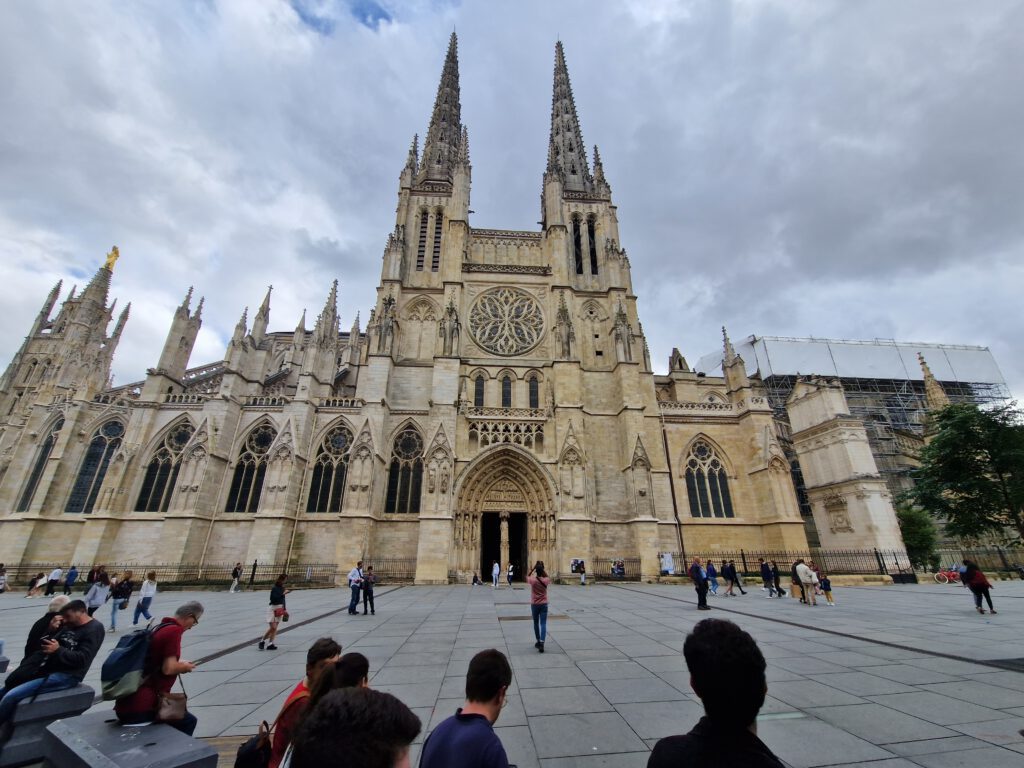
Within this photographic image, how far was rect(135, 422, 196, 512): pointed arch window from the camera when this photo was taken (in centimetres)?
2050

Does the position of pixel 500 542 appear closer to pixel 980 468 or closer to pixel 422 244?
pixel 980 468

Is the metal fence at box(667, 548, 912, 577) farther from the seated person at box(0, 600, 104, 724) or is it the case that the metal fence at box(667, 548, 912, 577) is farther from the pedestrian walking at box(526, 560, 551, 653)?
the seated person at box(0, 600, 104, 724)

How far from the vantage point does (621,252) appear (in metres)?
27.2

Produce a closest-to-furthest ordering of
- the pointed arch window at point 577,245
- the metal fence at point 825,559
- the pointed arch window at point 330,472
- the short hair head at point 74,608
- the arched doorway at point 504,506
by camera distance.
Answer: the short hair head at point 74,608
the metal fence at point 825,559
the arched doorway at point 504,506
the pointed arch window at point 330,472
the pointed arch window at point 577,245

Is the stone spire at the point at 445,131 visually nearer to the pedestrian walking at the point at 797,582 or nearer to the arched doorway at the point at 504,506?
the arched doorway at the point at 504,506

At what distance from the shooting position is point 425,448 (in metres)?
20.3

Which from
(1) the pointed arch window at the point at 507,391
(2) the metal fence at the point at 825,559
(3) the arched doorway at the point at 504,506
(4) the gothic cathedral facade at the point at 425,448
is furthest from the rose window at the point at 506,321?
(2) the metal fence at the point at 825,559

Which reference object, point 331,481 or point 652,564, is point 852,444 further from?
point 331,481

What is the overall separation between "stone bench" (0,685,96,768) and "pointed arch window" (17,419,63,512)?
2534cm

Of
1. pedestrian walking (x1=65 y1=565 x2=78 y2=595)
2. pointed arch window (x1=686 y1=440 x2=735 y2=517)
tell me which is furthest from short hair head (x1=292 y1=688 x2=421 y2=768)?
pointed arch window (x1=686 y1=440 x2=735 y2=517)

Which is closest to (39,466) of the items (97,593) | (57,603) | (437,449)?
(97,593)

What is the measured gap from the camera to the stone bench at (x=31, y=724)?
331 centimetres

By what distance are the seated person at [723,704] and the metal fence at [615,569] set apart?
61.8 feet

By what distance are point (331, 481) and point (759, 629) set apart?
1860 centimetres
